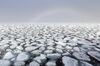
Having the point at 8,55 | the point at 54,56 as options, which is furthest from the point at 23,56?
the point at 54,56

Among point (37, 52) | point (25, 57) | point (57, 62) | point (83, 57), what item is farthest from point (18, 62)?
point (83, 57)

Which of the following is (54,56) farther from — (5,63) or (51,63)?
(5,63)

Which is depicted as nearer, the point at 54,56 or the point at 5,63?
the point at 5,63

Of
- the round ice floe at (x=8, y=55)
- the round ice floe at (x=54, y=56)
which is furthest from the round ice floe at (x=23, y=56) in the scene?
the round ice floe at (x=54, y=56)

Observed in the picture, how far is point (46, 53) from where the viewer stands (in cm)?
179

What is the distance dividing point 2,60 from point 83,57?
1.02m

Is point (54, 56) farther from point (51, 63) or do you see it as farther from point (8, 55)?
point (8, 55)

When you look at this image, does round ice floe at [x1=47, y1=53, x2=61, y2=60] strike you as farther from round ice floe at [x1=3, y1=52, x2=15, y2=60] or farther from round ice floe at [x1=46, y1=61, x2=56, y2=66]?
round ice floe at [x1=3, y1=52, x2=15, y2=60]

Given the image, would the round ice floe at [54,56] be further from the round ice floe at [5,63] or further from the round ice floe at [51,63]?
the round ice floe at [5,63]

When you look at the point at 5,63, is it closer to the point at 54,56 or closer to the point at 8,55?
the point at 8,55

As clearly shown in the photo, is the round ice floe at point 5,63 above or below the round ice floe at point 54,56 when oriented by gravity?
above

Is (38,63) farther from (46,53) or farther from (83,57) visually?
(83,57)

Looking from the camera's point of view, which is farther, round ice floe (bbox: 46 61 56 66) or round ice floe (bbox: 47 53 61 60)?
round ice floe (bbox: 47 53 61 60)

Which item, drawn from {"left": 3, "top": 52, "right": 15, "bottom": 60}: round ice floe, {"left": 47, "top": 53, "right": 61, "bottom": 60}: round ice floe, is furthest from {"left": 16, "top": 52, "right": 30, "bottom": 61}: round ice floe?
{"left": 47, "top": 53, "right": 61, "bottom": 60}: round ice floe
